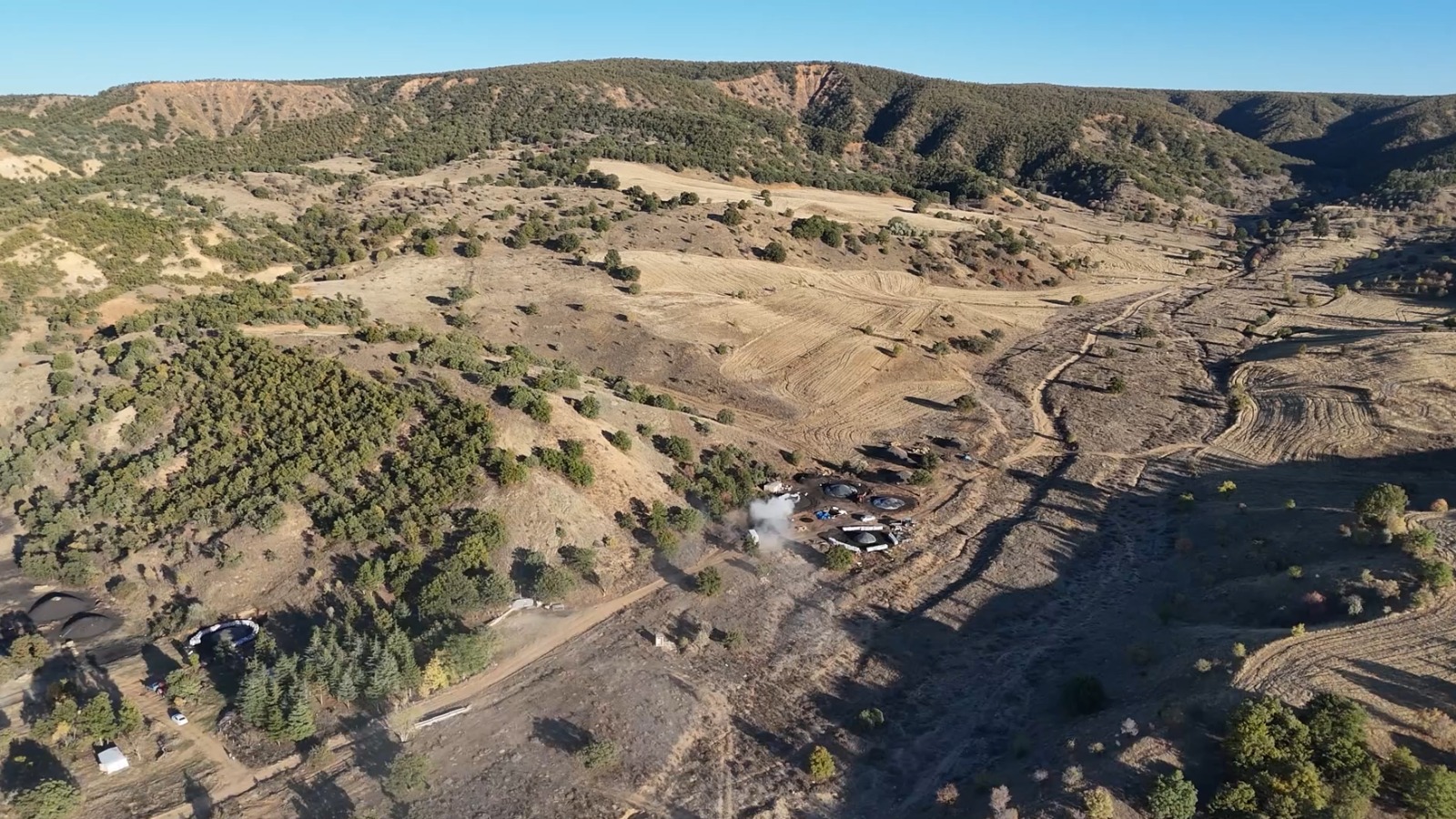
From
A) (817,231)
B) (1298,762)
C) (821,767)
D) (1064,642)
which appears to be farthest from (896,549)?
(817,231)

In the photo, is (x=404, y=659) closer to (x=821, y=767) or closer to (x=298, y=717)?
(x=298, y=717)

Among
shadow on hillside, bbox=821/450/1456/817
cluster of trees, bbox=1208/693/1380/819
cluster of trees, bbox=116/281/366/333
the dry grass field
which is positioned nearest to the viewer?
cluster of trees, bbox=1208/693/1380/819

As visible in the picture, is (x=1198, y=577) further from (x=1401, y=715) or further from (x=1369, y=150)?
(x=1369, y=150)

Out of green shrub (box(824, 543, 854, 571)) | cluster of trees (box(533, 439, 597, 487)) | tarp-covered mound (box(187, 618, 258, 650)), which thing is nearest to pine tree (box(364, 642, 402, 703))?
tarp-covered mound (box(187, 618, 258, 650))

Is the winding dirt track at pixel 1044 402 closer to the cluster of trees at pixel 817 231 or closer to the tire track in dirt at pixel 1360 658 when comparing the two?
the tire track in dirt at pixel 1360 658

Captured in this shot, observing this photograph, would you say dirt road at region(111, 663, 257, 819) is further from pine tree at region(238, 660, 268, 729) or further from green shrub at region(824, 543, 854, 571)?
green shrub at region(824, 543, 854, 571)

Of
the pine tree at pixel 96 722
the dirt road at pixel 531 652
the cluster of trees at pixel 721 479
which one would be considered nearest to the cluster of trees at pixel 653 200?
the cluster of trees at pixel 721 479

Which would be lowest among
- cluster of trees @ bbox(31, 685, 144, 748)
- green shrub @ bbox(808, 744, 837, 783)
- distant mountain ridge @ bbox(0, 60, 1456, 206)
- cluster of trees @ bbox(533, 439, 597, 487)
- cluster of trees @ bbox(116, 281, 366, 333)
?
green shrub @ bbox(808, 744, 837, 783)
